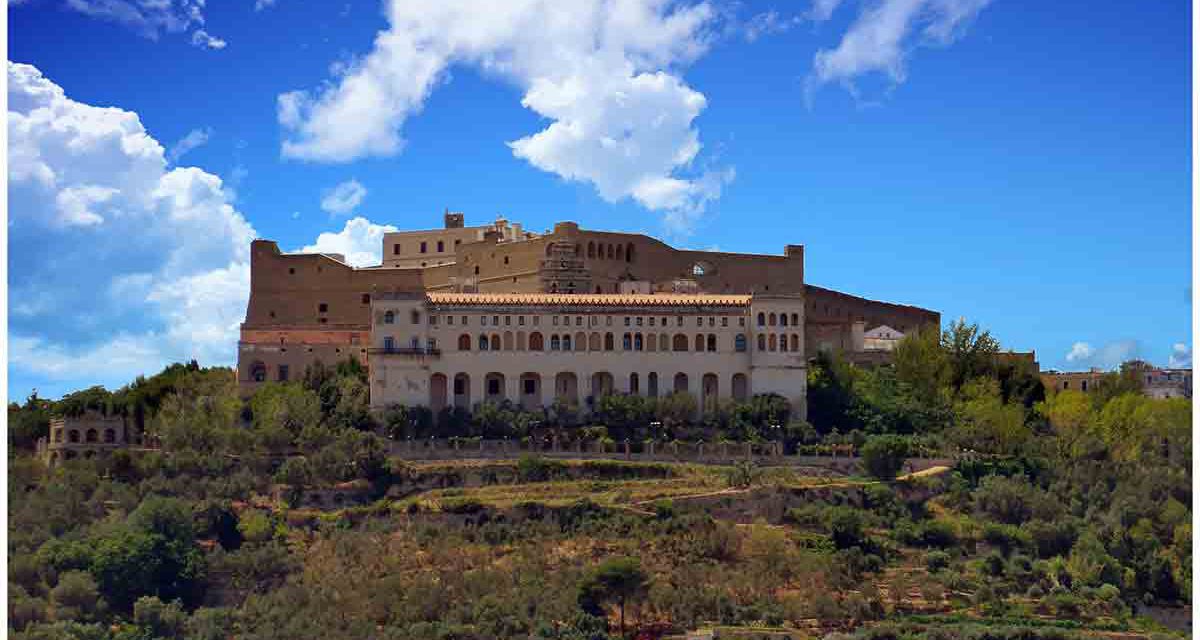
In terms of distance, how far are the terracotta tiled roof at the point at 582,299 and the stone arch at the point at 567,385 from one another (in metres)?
1.60

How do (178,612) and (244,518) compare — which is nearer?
(178,612)

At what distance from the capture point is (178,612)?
112ft

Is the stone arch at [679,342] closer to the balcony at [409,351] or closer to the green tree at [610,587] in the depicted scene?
the balcony at [409,351]

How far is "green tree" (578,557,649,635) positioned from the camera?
3444cm

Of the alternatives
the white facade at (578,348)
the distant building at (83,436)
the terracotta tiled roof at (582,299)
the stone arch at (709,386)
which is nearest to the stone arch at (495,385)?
the white facade at (578,348)

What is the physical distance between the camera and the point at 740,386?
44.2 meters

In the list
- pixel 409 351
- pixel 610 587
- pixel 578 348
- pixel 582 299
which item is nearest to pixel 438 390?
pixel 409 351

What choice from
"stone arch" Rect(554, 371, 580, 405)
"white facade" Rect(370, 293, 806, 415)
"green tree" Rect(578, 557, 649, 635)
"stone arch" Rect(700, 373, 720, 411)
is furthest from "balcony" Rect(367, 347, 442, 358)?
"green tree" Rect(578, 557, 649, 635)

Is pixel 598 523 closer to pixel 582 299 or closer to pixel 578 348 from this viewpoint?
pixel 578 348

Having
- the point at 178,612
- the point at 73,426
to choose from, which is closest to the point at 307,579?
the point at 178,612

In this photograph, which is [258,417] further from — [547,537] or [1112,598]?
[1112,598]

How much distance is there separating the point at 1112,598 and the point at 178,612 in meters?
16.7

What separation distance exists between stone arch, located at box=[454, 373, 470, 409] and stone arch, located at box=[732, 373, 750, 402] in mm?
5966

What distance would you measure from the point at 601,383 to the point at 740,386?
313 cm
